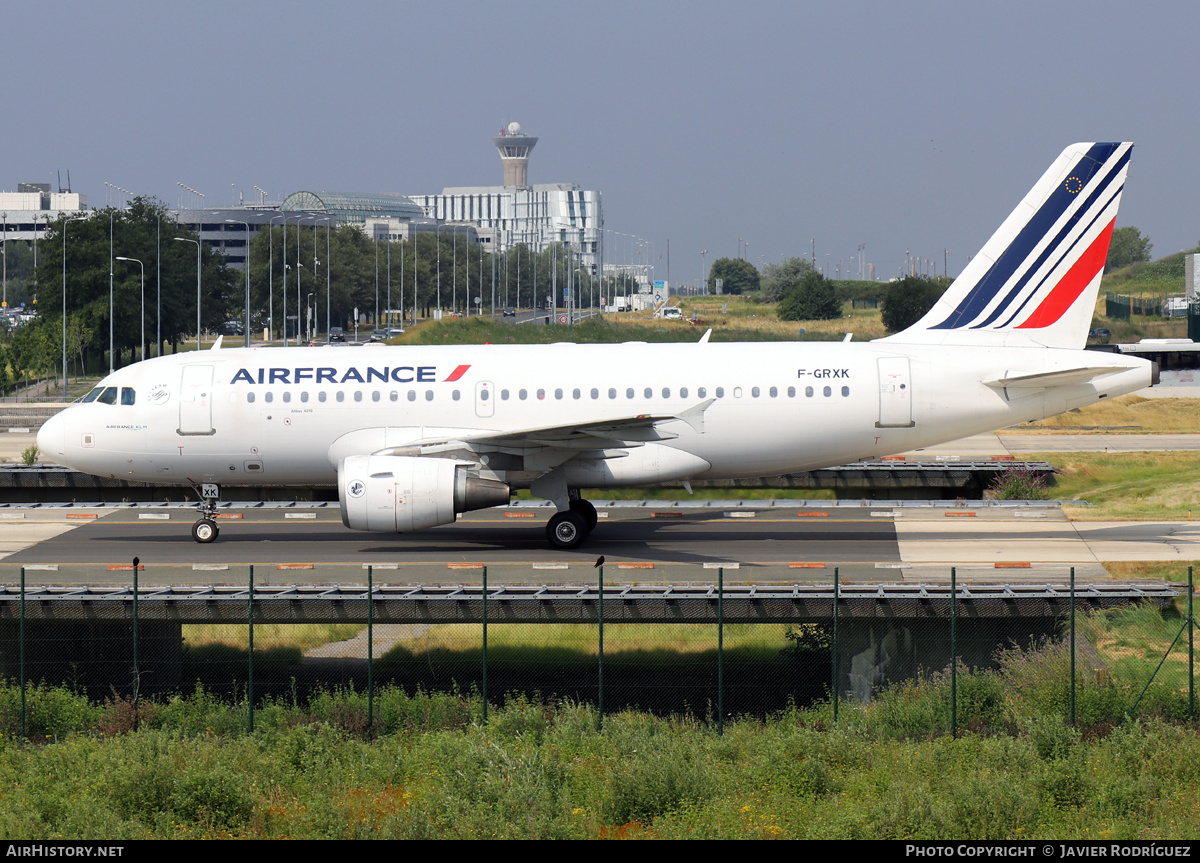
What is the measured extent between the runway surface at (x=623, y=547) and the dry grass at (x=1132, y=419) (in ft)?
77.6

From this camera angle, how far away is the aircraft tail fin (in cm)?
3098

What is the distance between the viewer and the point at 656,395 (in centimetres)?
3052

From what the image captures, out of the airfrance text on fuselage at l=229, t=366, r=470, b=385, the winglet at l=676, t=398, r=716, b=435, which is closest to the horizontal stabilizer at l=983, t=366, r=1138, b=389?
the winglet at l=676, t=398, r=716, b=435

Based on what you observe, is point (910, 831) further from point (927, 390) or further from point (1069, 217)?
point (1069, 217)

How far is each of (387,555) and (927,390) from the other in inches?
524

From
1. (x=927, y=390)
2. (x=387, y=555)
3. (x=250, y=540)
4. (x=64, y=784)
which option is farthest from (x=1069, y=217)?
(x=64, y=784)

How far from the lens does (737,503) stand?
3666 cm

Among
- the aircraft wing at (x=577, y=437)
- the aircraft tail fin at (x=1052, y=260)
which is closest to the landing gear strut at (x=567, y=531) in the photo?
the aircraft wing at (x=577, y=437)

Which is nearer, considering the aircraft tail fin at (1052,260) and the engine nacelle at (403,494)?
the engine nacelle at (403,494)

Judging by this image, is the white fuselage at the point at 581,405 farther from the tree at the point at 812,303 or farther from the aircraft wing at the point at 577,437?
the tree at the point at 812,303

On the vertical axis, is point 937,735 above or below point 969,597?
below

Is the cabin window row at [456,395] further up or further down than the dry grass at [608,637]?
further up

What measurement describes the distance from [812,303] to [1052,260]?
116 m

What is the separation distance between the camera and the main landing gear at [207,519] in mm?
31359
